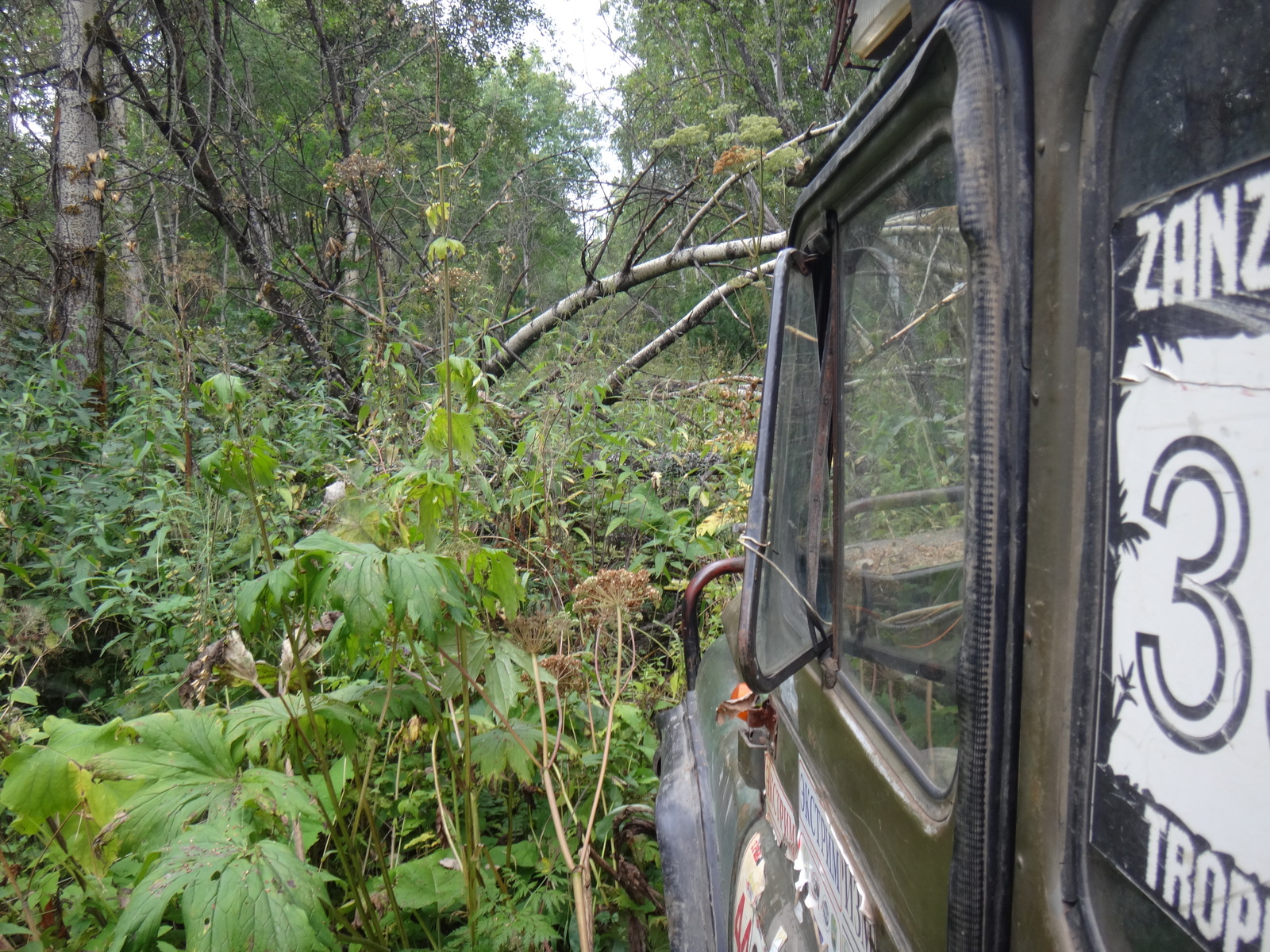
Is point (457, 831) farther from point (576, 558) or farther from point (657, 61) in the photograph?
point (657, 61)

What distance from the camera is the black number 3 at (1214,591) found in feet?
1.58

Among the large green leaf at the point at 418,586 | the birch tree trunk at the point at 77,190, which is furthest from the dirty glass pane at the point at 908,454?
the birch tree trunk at the point at 77,190

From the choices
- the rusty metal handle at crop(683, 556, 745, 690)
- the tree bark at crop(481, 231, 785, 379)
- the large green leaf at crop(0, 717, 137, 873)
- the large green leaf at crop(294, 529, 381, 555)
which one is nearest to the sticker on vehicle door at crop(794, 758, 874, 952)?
the rusty metal handle at crop(683, 556, 745, 690)

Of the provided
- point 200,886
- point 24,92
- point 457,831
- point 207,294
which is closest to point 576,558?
point 457,831

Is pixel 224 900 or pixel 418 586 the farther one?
pixel 418 586

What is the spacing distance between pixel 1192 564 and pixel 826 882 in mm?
784

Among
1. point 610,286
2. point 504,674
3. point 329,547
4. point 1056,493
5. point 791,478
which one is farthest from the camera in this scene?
point 610,286

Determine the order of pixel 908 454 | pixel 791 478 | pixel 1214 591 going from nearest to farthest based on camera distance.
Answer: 1. pixel 1214 591
2. pixel 908 454
3. pixel 791 478

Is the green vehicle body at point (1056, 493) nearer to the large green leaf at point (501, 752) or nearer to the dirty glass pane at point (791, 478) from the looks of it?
the dirty glass pane at point (791, 478)

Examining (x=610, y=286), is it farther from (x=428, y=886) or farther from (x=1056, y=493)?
(x=1056, y=493)

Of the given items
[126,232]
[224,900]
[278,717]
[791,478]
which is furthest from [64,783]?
[126,232]

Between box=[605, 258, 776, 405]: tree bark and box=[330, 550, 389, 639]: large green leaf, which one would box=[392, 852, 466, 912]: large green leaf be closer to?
box=[330, 550, 389, 639]: large green leaf

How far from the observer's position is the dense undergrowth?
4.85 ft

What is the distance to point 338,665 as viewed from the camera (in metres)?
2.91
